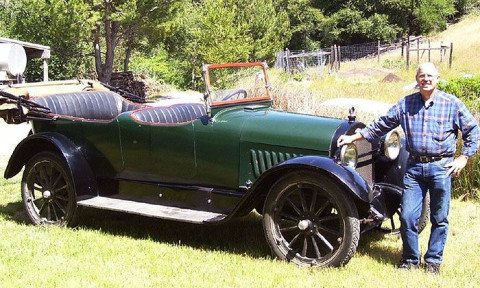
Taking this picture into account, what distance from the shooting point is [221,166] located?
5125mm

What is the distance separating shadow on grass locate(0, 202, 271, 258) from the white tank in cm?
603

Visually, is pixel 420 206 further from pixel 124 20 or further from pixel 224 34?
pixel 224 34

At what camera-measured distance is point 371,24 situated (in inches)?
1785

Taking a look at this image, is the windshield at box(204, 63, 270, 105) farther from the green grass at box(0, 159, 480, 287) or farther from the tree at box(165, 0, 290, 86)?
the tree at box(165, 0, 290, 86)

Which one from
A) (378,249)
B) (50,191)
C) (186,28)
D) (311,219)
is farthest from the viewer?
(186,28)

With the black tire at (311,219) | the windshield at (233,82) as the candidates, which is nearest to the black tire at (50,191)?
the windshield at (233,82)

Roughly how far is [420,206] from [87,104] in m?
4.08

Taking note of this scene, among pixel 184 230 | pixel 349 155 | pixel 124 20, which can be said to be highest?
pixel 124 20

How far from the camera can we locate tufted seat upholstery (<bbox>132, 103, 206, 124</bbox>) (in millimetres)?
5670

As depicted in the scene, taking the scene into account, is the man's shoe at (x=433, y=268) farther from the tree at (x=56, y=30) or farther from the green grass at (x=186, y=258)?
the tree at (x=56, y=30)

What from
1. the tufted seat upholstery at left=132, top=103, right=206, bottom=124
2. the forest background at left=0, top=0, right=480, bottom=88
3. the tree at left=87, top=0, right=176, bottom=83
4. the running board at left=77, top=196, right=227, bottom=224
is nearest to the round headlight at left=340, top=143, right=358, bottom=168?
the running board at left=77, top=196, right=227, bottom=224

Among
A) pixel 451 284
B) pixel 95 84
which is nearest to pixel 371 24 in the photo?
pixel 95 84

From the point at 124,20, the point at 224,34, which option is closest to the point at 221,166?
the point at 124,20

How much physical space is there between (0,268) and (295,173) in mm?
2573
